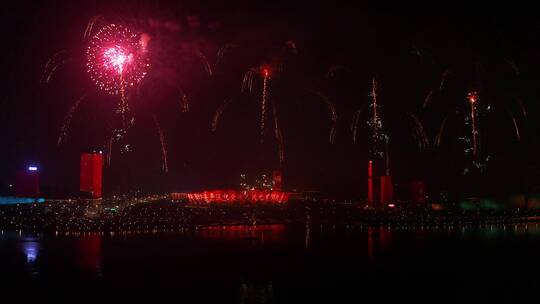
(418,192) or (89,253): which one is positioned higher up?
(418,192)

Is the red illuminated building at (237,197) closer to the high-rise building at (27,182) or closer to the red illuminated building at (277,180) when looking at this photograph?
the red illuminated building at (277,180)

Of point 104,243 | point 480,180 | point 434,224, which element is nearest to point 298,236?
point 104,243

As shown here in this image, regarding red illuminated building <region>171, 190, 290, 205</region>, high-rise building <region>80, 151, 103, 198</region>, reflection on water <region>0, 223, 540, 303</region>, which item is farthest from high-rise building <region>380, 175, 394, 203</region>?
high-rise building <region>80, 151, 103, 198</region>

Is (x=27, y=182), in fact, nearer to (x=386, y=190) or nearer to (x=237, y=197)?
(x=237, y=197)

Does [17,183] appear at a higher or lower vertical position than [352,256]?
higher

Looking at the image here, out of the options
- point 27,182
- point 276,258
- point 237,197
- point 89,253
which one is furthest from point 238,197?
point 276,258

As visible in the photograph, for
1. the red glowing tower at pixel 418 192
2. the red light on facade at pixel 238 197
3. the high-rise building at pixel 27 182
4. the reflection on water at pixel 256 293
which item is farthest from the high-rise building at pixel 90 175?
the reflection on water at pixel 256 293

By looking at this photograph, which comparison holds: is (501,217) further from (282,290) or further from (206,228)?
(282,290)
